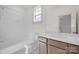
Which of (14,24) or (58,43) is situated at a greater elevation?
(14,24)

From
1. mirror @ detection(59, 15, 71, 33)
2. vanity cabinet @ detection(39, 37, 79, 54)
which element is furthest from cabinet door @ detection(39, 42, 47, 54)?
mirror @ detection(59, 15, 71, 33)

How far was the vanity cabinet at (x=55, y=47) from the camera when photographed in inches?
50.1

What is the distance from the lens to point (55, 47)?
1335mm

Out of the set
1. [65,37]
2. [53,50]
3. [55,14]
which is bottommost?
[53,50]

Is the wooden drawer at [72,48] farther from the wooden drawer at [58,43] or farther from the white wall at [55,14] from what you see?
the white wall at [55,14]

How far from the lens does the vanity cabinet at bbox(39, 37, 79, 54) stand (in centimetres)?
127

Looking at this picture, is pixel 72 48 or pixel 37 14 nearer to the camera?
pixel 72 48

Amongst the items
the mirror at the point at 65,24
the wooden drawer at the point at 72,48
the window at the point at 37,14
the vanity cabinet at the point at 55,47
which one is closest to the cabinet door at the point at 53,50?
the vanity cabinet at the point at 55,47

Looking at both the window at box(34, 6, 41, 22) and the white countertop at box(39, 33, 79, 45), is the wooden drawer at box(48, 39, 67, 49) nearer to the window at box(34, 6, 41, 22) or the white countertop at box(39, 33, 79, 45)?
the white countertop at box(39, 33, 79, 45)

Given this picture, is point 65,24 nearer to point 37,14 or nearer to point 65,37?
point 65,37

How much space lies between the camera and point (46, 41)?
1360 mm

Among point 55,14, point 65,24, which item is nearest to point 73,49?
point 65,24
